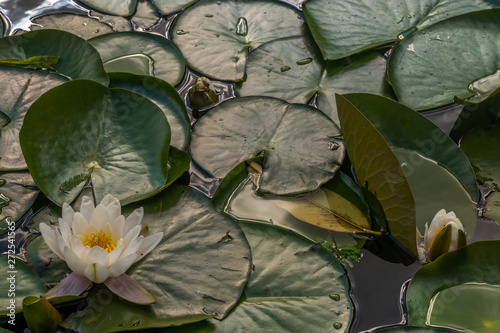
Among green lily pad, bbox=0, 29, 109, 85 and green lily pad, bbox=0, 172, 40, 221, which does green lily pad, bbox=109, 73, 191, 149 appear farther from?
green lily pad, bbox=0, 172, 40, 221

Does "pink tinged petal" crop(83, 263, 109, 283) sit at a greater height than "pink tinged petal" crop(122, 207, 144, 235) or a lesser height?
lesser

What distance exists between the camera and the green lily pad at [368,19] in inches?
105

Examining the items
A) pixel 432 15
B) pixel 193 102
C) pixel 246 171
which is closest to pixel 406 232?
pixel 246 171

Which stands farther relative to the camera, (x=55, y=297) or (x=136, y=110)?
(x=136, y=110)

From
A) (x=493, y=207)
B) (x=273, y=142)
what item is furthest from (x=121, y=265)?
(x=493, y=207)

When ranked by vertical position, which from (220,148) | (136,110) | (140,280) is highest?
(136,110)

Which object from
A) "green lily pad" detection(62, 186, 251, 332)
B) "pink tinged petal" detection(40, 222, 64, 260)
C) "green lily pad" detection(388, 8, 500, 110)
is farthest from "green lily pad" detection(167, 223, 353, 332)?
"green lily pad" detection(388, 8, 500, 110)

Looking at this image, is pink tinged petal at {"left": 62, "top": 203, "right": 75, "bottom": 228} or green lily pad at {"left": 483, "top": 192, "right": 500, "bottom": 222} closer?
pink tinged petal at {"left": 62, "top": 203, "right": 75, "bottom": 228}

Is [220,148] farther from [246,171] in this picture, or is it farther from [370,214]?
[370,214]

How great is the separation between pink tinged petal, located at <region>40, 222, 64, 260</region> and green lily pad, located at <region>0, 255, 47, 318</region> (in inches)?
4.5

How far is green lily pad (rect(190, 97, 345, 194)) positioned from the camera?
215cm

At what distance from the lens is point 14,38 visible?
2541 mm

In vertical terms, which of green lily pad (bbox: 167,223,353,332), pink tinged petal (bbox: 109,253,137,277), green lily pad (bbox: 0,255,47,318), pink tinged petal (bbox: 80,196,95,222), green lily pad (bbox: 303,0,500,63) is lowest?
green lily pad (bbox: 167,223,353,332)

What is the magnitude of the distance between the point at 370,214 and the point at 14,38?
200 cm
